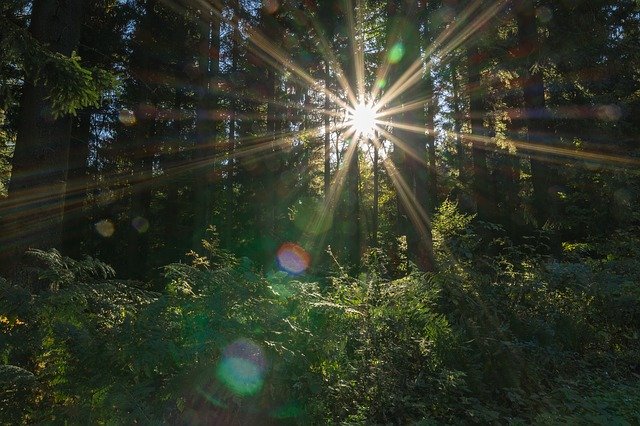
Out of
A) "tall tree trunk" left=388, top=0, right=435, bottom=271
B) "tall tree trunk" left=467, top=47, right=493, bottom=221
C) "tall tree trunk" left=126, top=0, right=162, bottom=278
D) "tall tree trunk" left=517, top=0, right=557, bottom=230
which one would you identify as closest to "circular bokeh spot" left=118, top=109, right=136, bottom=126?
"tall tree trunk" left=126, top=0, right=162, bottom=278

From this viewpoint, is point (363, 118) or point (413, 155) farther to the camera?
point (363, 118)

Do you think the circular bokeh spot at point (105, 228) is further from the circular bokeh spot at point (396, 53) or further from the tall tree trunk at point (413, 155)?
the circular bokeh spot at point (396, 53)

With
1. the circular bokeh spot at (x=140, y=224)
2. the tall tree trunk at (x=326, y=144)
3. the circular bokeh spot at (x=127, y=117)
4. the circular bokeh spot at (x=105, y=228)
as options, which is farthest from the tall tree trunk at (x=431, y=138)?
the circular bokeh spot at (x=105, y=228)

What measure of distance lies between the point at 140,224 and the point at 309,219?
685cm

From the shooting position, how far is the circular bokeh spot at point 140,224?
17717 millimetres

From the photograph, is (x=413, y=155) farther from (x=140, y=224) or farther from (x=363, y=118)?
(x=140, y=224)

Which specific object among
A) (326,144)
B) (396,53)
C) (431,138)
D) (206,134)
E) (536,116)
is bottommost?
(536,116)

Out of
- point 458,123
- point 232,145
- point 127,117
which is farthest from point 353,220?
point 458,123

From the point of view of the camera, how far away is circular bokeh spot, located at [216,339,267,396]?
11.8 feet

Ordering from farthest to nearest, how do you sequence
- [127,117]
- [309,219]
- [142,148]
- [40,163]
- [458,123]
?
[458,123] < [309,219] < [142,148] < [127,117] < [40,163]

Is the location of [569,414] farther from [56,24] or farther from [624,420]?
[56,24]

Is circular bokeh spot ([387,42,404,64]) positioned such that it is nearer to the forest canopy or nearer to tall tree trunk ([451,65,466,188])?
the forest canopy

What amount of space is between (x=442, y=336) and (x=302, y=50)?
16.0 m

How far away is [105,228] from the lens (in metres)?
18.2
